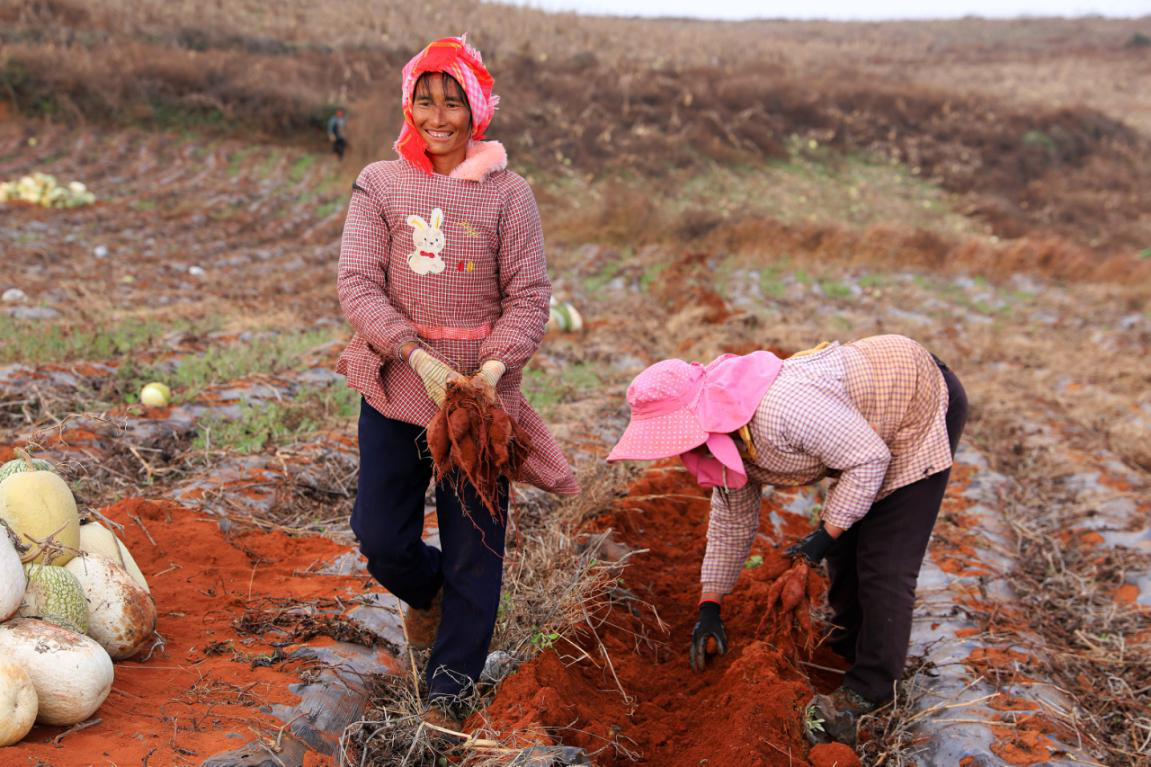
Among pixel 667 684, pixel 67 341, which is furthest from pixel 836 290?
pixel 667 684

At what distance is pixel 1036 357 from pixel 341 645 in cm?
826

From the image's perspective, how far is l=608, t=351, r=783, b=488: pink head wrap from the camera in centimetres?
261

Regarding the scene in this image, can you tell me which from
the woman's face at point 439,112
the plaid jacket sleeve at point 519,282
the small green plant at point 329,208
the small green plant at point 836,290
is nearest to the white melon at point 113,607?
the plaid jacket sleeve at point 519,282

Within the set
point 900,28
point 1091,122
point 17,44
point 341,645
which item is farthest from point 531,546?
point 900,28

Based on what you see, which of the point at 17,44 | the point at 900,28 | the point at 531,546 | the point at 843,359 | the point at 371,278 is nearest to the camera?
the point at 371,278

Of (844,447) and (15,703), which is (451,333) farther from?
(15,703)

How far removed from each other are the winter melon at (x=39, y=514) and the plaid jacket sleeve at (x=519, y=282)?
1.34 m

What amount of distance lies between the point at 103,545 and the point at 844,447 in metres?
2.36

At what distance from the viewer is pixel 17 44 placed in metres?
18.4

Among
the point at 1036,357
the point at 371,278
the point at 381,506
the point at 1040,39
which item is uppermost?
the point at 1040,39

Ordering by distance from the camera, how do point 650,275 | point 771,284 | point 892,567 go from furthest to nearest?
point 650,275 < point 771,284 < point 892,567

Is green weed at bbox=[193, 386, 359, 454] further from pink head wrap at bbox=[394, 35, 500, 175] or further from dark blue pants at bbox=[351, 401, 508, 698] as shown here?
pink head wrap at bbox=[394, 35, 500, 175]

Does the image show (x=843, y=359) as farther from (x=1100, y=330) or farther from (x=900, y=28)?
(x=900, y=28)

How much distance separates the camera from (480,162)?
2.62 meters
